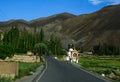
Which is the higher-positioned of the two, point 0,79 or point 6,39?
A: point 6,39

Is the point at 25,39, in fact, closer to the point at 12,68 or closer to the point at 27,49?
the point at 27,49

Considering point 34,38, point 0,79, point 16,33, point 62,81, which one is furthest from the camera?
point 34,38

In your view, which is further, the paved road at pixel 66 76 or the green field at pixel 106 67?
the green field at pixel 106 67

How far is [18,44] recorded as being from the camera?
14062 centimetres

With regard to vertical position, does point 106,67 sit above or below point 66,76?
above

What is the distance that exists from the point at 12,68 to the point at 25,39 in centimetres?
12893

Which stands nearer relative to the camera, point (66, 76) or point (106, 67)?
point (66, 76)

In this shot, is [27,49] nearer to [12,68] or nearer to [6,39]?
[6,39]

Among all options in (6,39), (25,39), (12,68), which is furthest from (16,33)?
(12,68)

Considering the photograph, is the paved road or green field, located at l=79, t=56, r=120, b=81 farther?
green field, located at l=79, t=56, r=120, b=81

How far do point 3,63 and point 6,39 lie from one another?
10563cm

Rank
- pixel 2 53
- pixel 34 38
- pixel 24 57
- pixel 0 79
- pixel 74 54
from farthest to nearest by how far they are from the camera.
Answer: pixel 34 38, pixel 74 54, pixel 24 57, pixel 2 53, pixel 0 79

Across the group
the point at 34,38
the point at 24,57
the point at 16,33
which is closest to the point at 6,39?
the point at 16,33

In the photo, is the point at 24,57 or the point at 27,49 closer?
the point at 24,57
